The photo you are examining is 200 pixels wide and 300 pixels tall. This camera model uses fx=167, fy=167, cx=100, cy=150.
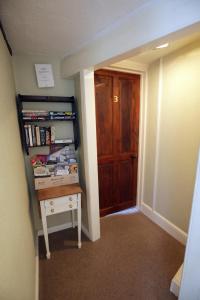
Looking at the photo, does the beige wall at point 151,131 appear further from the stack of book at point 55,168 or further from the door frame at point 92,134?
the stack of book at point 55,168

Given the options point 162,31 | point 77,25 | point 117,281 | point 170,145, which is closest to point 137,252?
point 117,281

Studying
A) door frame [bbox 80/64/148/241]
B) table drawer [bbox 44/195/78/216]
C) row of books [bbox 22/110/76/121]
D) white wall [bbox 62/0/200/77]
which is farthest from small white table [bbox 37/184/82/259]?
white wall [bbox 62/0/200/77]

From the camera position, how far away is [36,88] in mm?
1841

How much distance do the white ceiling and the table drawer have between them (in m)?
1.49

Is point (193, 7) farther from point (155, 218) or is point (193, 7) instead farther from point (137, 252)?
point (155, 218)

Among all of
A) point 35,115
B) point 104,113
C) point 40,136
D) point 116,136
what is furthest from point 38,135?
point 116,136

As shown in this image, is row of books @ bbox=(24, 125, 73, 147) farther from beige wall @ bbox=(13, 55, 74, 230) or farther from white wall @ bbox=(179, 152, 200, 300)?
white wall @ bbox=(179, 152, 200, 300)

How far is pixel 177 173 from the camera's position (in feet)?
6.44

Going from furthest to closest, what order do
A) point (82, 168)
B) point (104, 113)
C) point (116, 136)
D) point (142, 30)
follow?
point (116, 136)
point (104, 113)
point (82, 168)
point (142, 30)

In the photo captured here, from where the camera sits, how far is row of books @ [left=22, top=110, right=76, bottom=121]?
1702mm

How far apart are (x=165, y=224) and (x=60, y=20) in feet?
7.96

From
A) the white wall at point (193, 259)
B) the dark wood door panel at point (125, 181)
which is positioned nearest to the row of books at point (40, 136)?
the dark wood door panel at point (125, 181)

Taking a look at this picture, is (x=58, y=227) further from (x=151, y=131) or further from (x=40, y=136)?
(x=151, y=131)

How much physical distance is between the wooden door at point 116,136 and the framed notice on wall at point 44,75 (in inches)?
21.7
